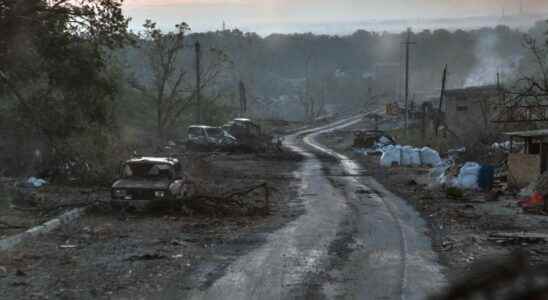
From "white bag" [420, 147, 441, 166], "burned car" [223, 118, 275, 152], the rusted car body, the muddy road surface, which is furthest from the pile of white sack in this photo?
the muddy road surface

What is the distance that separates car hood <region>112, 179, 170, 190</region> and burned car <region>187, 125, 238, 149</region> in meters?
29.2

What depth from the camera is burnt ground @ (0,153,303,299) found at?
9930 mm

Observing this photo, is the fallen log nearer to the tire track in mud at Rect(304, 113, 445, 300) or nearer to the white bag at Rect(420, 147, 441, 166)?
the tire track in mud at Rect(304, 113, 445, 300)

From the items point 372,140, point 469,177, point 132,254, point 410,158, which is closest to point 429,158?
point 410,158

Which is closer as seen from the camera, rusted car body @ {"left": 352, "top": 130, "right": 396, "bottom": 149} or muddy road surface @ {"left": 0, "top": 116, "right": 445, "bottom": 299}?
muddy road surface @ {"left": 0, "top": 116, "right": 445, "bottom": 299}

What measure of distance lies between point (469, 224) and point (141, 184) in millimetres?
8523

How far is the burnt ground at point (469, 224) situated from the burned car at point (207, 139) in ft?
60.8

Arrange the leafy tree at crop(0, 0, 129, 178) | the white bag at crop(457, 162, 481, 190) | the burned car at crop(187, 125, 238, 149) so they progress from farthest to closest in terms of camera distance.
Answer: the burned car at crop(187, 125, 238, 149) → the white bag at crop(457, 162, 481, 190) → the leafy tree at crop(0, 0, 129, 178)

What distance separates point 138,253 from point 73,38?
898 cm

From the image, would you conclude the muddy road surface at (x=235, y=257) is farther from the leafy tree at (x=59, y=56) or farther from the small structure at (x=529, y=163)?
the small structure at (x=529, y=163)

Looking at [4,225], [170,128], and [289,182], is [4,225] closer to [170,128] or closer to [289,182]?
[289,182]

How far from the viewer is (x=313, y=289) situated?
9.87 m

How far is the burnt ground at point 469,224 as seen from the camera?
12998 millimetres

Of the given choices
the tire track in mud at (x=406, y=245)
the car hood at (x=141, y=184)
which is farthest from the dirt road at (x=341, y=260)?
the car hood at (x=141, y=184)
